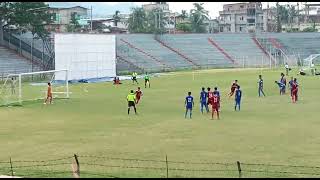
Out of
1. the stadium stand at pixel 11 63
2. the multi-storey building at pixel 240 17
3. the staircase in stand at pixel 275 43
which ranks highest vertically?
the multi-storey building at pixel 240 17

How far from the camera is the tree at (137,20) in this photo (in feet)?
353

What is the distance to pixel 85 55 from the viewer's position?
57.1 metres

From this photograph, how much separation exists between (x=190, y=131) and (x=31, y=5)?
167 ft

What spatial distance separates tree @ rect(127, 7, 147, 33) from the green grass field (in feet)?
245

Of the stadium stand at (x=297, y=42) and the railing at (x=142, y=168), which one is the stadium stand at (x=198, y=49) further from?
the railing at (x=142, y=168)

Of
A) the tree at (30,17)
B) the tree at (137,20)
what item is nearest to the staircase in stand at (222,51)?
the tree at (137,20)

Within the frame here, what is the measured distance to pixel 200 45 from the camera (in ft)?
287

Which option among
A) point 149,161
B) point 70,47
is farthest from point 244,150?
point 70,47

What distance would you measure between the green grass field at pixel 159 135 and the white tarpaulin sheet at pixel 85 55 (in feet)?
71.2

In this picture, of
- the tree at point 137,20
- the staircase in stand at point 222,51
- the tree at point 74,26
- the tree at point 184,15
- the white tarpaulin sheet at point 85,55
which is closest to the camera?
the white tarpaulin sheet at point 85,55

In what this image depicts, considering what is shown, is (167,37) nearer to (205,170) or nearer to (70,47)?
(70,47)

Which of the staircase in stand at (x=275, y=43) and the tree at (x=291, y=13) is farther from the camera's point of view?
the tree at (x=291, y=13)

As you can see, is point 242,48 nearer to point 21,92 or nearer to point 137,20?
point 137,20

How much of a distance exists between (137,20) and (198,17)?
1315 centimetres
